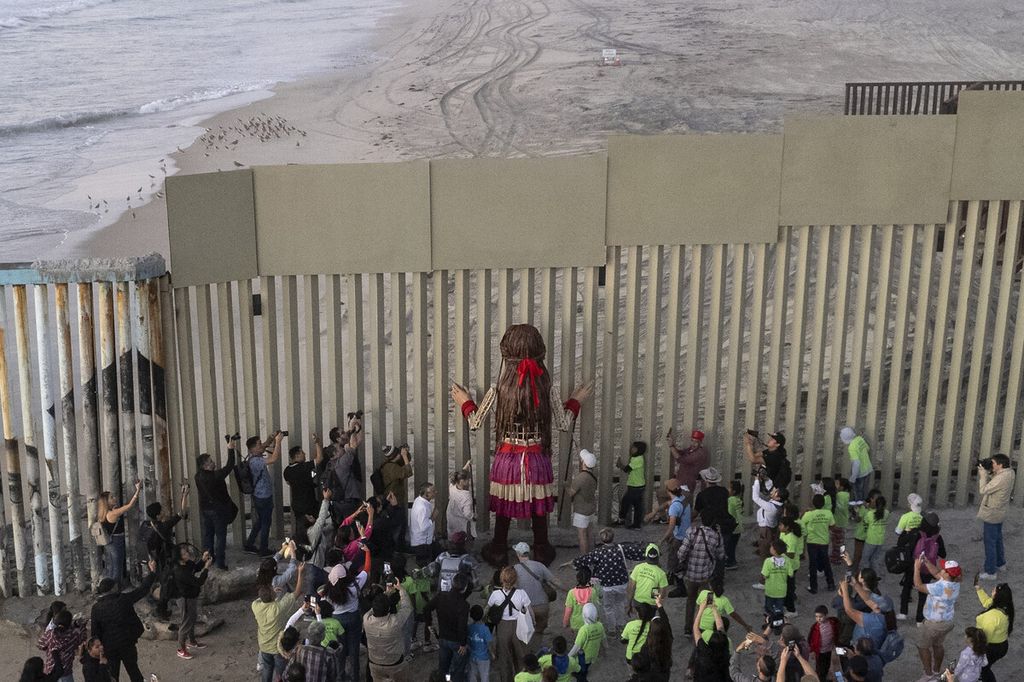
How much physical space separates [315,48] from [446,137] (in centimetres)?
1909

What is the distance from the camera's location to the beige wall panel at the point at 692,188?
11.7 meters

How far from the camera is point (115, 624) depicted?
29.6ft

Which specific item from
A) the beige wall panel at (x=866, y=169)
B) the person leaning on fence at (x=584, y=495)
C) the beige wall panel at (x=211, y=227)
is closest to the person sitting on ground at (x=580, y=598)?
the person leaning on fence at (x=584, y=495)

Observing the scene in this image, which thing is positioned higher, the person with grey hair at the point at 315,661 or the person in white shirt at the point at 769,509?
the person in white shirt at the point at 769,509

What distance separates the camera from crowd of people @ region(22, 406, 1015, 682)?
8.80 meters

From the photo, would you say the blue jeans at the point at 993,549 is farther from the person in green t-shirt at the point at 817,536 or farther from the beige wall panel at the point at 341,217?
the beige wall panel at the point at 341,217

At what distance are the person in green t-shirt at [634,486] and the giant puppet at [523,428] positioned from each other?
81 centimetres

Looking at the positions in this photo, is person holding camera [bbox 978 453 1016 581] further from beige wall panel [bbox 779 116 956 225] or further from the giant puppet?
the giant puppet

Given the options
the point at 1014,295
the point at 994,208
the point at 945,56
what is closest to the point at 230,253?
the point at 994,208

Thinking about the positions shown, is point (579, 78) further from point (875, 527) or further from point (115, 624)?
point (115, 624)

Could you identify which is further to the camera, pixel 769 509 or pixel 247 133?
pixel 247 133

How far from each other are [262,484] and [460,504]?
1867 millimetres

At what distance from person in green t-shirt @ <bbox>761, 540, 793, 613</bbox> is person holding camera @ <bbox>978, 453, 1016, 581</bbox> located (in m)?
2.12

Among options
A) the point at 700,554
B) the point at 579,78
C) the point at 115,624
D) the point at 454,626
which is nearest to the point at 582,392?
the point at 700,554
